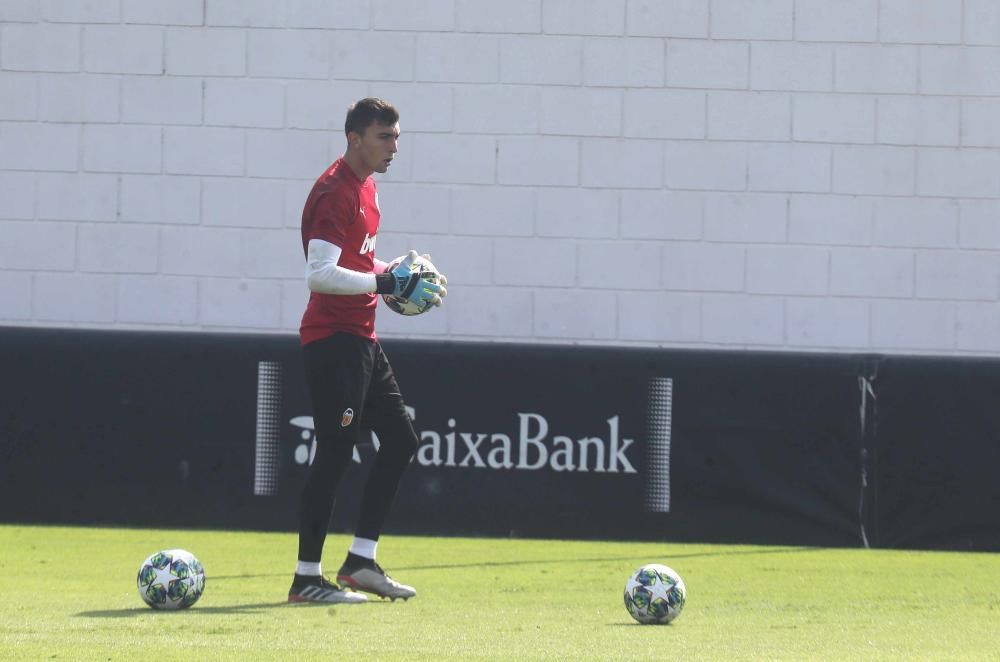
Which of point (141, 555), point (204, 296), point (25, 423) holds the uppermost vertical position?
point (204, 296)

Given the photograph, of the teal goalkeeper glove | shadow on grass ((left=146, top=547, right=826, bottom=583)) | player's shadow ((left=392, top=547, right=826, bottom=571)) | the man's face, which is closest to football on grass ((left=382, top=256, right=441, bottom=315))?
the teal goalkeeper glove

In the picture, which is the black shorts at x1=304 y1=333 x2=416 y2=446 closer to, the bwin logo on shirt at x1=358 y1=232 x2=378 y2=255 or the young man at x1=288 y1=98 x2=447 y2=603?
the young man at x1=288 y1=98 x2=447 y2=603

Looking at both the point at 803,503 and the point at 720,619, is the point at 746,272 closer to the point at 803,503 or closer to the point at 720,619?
the point at 803,503

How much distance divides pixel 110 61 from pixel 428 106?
1.85 m

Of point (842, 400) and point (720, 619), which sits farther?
point (842, 400)

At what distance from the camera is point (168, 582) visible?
15.7 feet

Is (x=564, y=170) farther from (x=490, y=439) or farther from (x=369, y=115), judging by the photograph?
(x=369, y=115)

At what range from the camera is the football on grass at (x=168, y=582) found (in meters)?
4.79

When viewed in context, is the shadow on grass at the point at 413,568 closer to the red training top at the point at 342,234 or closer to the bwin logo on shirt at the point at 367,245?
the red training top at the point at 342,234

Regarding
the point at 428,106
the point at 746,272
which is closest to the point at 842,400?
the point at 746,272

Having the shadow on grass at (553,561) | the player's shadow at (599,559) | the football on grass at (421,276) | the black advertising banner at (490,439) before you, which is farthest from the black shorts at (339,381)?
the black advertising banner at (490,439)

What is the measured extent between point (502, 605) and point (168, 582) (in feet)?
3.80

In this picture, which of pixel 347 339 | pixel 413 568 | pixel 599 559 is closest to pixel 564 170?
pixel 599 559

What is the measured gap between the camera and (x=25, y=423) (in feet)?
25.8
